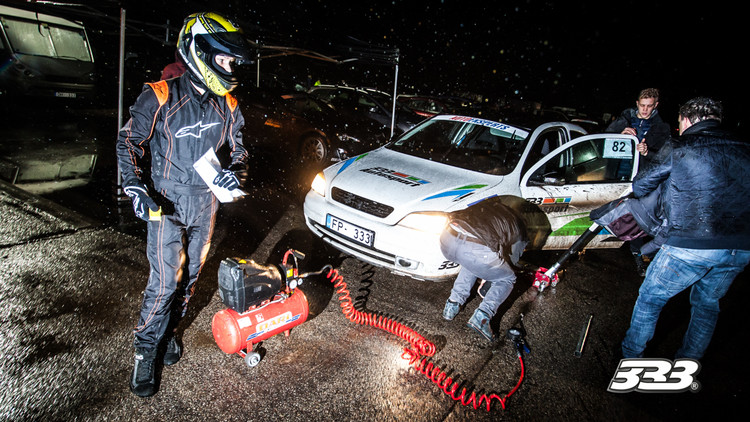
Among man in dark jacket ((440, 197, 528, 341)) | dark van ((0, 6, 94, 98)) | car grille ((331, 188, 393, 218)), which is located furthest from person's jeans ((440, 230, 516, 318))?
dark van ((0, 6, 94, 98))

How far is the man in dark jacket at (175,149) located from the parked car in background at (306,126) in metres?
5.49

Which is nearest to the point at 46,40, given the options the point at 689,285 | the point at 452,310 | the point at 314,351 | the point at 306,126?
the point at 306,126

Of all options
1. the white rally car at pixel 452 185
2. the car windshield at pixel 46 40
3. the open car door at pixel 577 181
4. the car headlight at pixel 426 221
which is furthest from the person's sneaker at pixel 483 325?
the car windshield at pixel 46 40

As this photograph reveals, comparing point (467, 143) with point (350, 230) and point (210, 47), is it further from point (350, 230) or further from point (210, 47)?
point (210, 47)

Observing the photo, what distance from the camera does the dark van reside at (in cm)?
1066

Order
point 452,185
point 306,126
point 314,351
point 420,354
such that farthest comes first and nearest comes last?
point 306,126, point 452,185, point 420,354, point 314,351

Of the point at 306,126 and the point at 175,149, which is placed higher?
the point at 175,149

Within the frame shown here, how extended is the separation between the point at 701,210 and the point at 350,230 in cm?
254

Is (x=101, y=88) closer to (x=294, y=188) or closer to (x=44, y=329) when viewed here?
(x=294, y=188)

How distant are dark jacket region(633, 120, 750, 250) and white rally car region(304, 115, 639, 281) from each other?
57.0 inches

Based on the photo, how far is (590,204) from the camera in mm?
4336

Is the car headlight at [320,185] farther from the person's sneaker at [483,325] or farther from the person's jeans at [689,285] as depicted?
the person's jeans at [689,285]

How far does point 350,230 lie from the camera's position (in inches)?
137

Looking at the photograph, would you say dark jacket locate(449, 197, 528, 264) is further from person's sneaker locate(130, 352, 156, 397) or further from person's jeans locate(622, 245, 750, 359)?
person's sneaker locate(130, 352, 156, 397)
